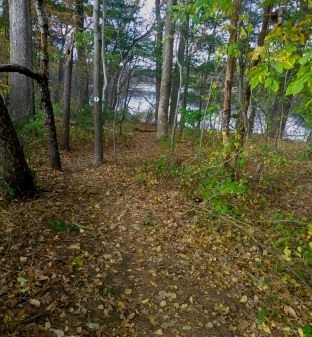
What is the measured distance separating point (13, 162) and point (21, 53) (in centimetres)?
566

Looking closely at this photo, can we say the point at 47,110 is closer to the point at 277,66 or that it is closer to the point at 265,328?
the point at 277,66

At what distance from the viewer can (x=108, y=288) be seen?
321 cm

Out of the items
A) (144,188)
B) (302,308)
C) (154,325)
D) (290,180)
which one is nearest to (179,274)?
(154,325)

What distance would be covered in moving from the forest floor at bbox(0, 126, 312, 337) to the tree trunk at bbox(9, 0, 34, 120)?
4.14 meters

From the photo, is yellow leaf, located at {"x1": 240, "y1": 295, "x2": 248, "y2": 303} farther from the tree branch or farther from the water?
the tree branch

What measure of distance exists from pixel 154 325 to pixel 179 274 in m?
0.91

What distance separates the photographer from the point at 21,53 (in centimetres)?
805

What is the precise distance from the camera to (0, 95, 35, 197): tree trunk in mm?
3943

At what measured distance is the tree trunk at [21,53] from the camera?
25.8 ft

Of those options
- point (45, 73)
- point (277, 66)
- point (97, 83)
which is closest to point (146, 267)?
point (277, 66)

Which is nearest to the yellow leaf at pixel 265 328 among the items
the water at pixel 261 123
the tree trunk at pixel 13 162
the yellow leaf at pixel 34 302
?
the yellow leaf at pixel 34 302

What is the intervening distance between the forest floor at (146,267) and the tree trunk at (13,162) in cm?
25

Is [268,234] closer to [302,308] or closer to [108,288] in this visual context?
[302,308]

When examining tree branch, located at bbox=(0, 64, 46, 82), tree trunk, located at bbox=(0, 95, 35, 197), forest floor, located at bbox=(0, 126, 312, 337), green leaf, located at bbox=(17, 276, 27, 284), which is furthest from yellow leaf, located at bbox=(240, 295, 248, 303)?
tree branch, located at bbox=(0, 64, 46, 82)
